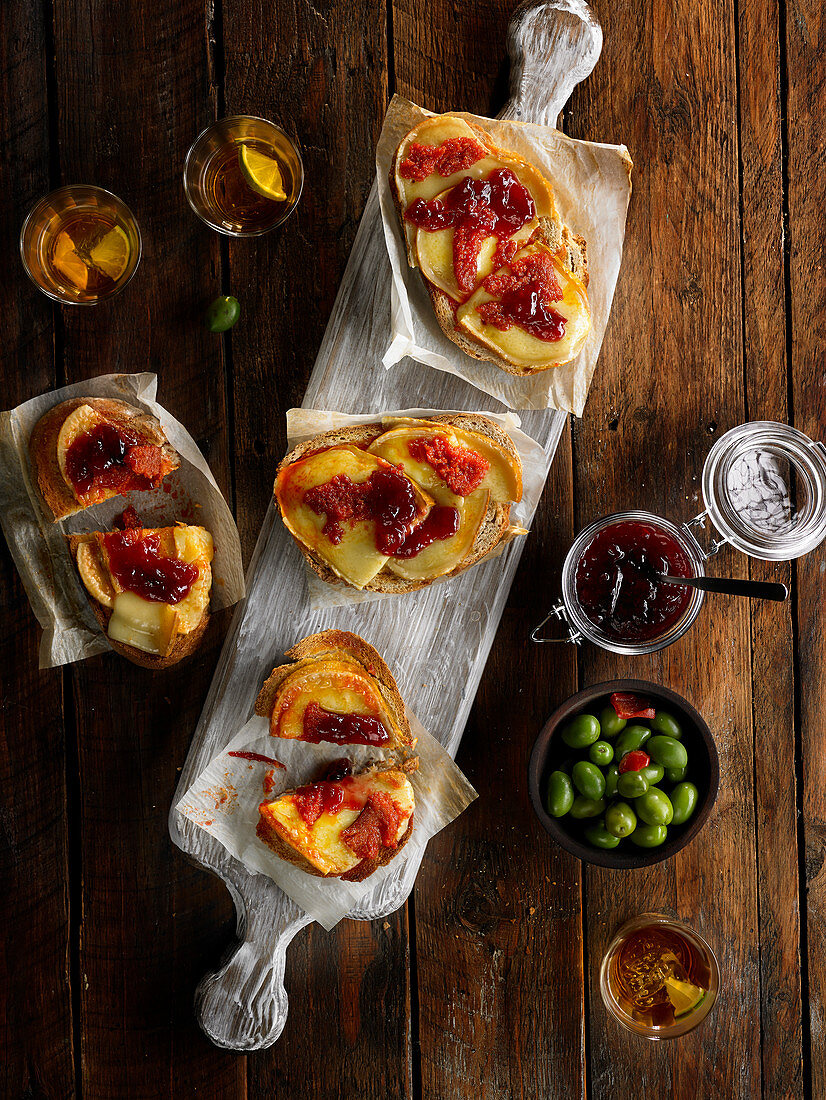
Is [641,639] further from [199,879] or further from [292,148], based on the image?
[292,148]

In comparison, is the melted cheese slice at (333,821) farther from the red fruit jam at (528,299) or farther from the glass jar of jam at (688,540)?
the red fruit jam at (528,299)

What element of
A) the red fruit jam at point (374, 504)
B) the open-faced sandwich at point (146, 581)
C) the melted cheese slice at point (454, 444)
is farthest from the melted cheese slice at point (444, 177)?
the open-faced sandwich at point (146, 581)

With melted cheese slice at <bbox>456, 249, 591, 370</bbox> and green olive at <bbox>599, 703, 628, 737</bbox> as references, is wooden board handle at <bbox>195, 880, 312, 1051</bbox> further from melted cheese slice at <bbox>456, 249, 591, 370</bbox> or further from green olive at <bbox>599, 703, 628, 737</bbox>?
melted cheese slice at <bbox>456, 249, 591, 370</bbox>

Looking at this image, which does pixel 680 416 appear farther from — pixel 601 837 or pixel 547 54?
pixel 601 837

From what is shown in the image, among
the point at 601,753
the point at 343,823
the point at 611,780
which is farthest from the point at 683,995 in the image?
the point at 343,823

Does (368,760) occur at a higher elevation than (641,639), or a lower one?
lower

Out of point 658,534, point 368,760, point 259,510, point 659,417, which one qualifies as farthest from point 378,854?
point 659,417
